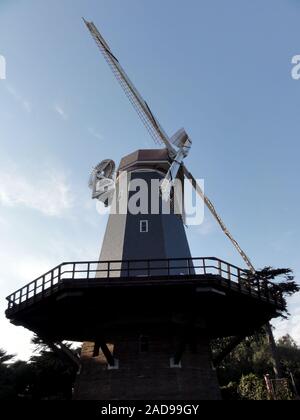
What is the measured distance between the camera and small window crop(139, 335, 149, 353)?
593 inches

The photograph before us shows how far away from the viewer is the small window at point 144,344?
15.1m

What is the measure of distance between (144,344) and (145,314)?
3.87 ft

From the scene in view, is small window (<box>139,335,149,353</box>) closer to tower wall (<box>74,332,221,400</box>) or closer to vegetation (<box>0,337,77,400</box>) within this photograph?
tower wall (<box>74,332,221,400</box>)

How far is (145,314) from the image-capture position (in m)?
15.1

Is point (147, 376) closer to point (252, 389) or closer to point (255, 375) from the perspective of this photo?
point (252, 389)

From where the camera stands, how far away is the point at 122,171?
21.6 metres

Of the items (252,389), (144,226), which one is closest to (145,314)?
(144,226)

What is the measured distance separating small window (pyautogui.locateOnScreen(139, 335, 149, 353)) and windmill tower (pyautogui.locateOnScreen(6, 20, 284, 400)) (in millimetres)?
25

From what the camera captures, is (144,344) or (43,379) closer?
(144,344)

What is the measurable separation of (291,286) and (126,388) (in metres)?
21.1

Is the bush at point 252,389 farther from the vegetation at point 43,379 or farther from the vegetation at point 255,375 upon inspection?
the vegetation at point 43,379

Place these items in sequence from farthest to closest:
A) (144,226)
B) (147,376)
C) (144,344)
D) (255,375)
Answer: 1. (255,375)
2. (144,226)
3. (144,344)
4. (147,376)

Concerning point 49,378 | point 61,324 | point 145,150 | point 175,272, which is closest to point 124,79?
point 145,150

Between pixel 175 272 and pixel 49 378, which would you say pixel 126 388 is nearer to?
pixel 175 272
